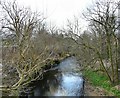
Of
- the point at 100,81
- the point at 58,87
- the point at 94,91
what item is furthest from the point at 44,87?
the point at 100,81

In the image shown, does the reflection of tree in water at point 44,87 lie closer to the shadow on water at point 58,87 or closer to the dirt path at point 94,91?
the shadow on water at point 58,87

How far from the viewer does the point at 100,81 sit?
19.4m

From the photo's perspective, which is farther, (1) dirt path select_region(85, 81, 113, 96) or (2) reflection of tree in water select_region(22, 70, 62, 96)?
(2) reflection of tree in water select_region(22, 70, 62, 96)

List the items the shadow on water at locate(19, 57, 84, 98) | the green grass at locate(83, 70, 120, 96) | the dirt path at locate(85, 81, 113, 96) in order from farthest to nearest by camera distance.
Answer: the shadow on water at locate(19, 57, 84, 98), the green grass at locate(83, 70, 120, 96), the dirt path at locate(85, 81, 113, 96)

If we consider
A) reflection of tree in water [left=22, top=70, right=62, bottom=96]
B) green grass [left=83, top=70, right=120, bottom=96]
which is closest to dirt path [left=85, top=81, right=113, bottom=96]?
green grass [left=83, top=70, right=120, bottom=96]

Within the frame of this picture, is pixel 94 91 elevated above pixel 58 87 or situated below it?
below

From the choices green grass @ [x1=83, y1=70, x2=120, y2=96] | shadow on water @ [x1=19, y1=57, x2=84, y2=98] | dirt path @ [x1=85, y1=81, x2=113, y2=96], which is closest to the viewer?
dirt path @ [x1=85, y1=81, x2=113, y2=96]

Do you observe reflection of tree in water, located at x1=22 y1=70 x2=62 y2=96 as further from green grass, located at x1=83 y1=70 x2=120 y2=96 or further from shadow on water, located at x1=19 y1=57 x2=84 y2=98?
green grass, located at x1=83 y1=70 x2=120 y2=96

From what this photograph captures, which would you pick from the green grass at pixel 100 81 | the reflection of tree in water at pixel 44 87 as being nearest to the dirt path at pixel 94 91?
the green grass at pixel 100 81

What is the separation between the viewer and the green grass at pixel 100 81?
15.8m

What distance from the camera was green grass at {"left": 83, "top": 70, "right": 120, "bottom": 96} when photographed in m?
15.8

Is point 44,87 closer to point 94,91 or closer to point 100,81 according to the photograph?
point 94,91

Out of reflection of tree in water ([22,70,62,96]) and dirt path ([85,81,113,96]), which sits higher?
reflection of tree in water ([22,70,62,96])

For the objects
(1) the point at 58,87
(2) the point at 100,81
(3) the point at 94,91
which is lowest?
(3) the point at 94,91
